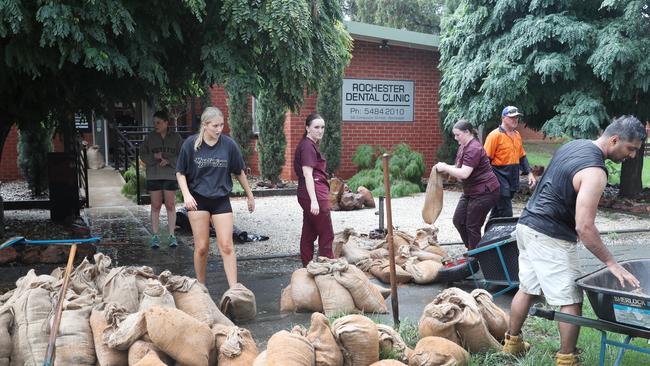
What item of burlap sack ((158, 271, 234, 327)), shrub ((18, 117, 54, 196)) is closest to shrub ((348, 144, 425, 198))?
shrub ((18, 117, 54, 196))

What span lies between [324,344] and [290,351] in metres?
0.29

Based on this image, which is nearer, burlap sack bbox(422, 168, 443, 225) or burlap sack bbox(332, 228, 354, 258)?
burlap sack bbox(422, 168, 443, 225)

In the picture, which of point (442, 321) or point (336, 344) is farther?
point (442, 321)

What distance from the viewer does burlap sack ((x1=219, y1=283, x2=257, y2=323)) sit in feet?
17.1

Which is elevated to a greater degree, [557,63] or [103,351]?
[557,63]

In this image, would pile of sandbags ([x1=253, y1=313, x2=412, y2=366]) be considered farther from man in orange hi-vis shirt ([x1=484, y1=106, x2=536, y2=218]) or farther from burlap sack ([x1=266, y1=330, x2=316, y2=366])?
man in orange hi-vis shirt ([x1=484, y1=106, x2=536, y2=218])

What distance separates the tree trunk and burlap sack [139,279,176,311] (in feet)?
37.3

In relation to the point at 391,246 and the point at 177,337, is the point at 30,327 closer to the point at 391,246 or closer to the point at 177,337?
the point at 177,337

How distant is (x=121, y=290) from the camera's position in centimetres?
456

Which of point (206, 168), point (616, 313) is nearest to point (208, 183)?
point (206, 168)

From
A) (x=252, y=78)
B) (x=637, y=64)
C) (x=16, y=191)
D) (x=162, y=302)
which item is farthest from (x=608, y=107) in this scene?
(x=16, y=191)

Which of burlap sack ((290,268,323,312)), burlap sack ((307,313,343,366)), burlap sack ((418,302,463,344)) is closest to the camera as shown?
burlap sack ((307,313,343,366))


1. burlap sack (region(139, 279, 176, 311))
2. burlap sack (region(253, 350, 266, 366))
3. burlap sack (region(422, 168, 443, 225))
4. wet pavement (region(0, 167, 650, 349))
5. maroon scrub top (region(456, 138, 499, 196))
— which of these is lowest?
wet pavement (region(0, 167, 650, 349))

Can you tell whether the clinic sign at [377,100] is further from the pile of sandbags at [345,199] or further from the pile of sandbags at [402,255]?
the pile of sandbags at [402,255]
